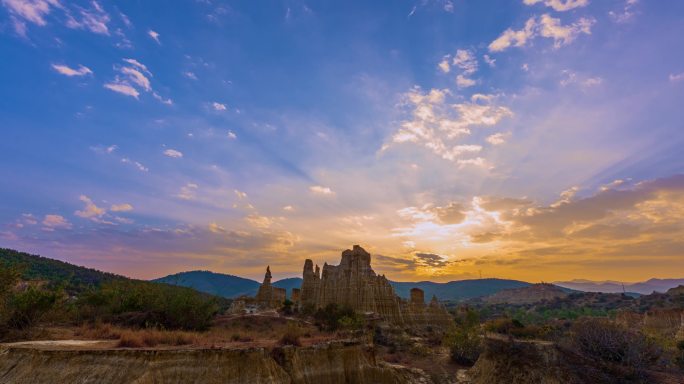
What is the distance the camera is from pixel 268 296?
80375 mm

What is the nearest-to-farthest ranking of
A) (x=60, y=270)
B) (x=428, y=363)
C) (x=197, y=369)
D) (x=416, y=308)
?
1. (x=197, y=369)
2. (x=428, y=363)
3. (x=416, y=308)
4. (x=60, y=270)

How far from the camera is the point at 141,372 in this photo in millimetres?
15188

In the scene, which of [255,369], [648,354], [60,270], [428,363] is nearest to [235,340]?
[255,369]

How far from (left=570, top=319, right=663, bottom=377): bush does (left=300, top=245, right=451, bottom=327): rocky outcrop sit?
40.8m

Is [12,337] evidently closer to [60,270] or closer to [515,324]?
[515,324]

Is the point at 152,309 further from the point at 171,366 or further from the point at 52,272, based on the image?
the point at 52,272

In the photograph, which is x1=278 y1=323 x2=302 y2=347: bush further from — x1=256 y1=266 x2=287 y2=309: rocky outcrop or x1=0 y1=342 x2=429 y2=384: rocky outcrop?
x1=256 y1=266 x2=287 y2=309: rocky outcrop

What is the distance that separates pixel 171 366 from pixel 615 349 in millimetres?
27280

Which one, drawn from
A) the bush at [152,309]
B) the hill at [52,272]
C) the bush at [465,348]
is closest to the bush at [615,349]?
the bush at [465,348]

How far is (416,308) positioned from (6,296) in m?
66.0

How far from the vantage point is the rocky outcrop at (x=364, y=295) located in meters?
67.2

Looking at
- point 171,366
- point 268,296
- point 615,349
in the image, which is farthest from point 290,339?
point 268,296

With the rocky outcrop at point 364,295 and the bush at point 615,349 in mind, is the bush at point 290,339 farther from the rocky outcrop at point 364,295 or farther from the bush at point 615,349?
the rocky outcrop at point 364,295

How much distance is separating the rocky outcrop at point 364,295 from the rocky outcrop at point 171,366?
144 ft
